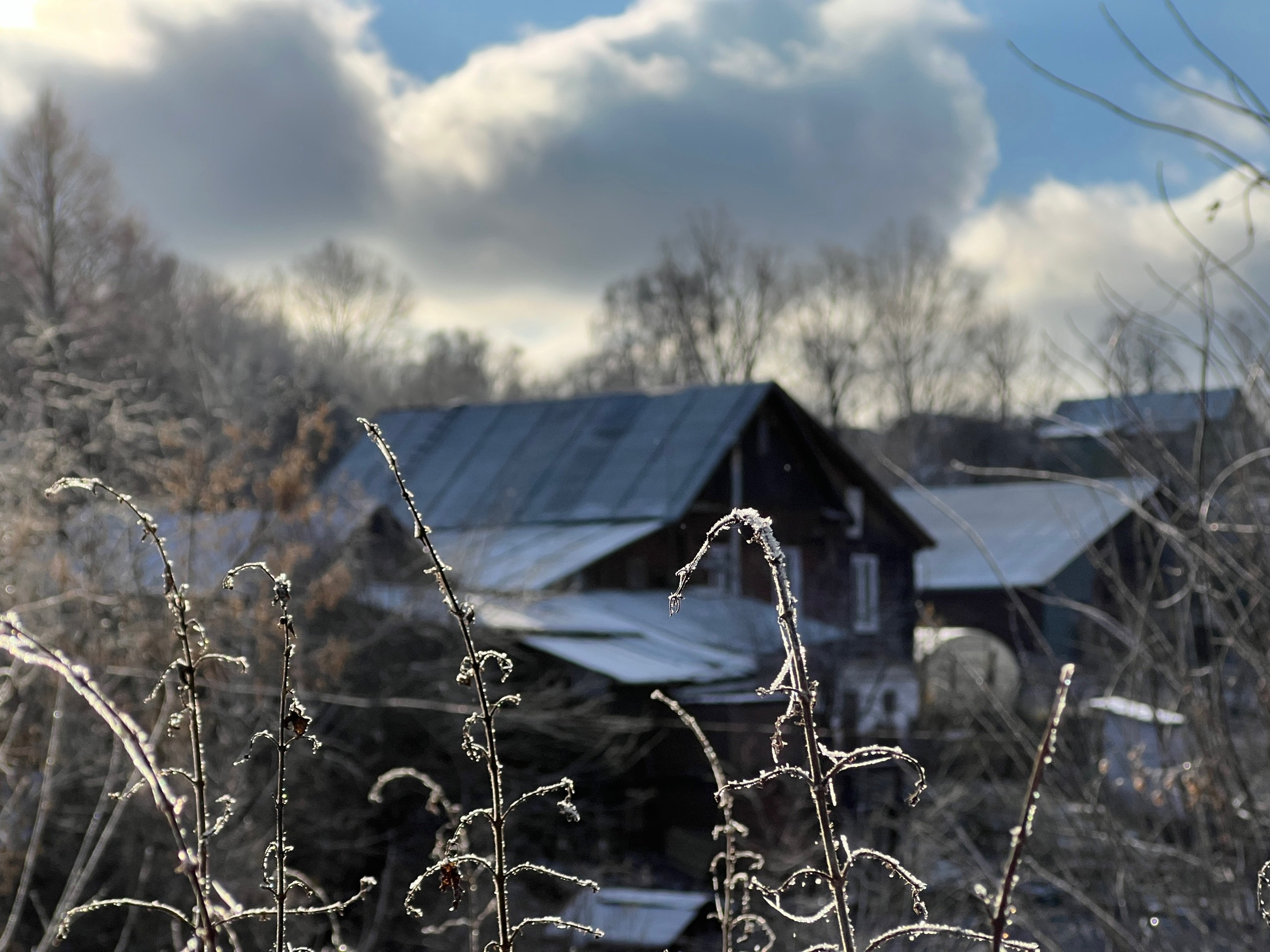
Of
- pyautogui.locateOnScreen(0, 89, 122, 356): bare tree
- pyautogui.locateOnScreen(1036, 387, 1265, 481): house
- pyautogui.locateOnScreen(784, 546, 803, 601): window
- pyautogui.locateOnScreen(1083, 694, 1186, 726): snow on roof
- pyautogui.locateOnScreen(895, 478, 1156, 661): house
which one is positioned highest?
pyautogui.locateOnScreen(0, 89, 122, 356): bare tree

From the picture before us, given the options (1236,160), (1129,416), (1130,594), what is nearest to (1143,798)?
(1130,594)

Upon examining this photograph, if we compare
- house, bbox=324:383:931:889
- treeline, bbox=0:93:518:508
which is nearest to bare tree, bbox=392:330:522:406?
treeline, bbox=0:93:518:508

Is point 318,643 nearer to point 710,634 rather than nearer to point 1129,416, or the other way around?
point 710,634

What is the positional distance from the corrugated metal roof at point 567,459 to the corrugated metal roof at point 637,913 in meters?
5.08

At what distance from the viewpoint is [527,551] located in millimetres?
14844

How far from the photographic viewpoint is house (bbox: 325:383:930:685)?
13.0 m

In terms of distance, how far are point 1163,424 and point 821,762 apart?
4.71 m

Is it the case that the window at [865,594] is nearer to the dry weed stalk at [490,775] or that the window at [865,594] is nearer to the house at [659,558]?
the house at [659,558]

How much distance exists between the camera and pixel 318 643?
11797 millimetres

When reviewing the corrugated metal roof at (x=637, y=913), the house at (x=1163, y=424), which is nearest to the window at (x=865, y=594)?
the corrugated metal roof at (x=637, y=913)

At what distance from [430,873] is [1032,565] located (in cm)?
2781

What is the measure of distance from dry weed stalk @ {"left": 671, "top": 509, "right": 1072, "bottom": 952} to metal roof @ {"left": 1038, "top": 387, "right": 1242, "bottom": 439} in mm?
2799

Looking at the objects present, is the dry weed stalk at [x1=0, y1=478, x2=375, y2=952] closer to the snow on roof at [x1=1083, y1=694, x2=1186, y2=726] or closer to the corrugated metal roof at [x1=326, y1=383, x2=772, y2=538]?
the snow on roof at [x1=1083, y1=694, x2=1186, y2=726]

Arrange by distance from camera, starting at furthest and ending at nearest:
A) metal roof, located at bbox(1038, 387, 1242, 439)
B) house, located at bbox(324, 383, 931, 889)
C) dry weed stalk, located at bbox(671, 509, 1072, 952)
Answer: house, located at bbox(324, 383, 931, 889) → metal roof, located at bbox(1038, 387, 1242, 439) → dry weed stalk, located at bbox(671, 509, 1072, 952)
